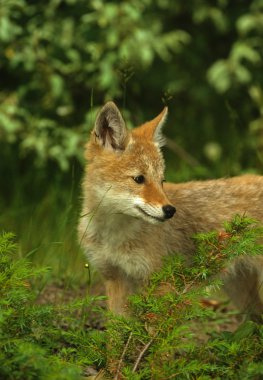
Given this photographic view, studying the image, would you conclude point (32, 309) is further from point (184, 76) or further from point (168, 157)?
point (184, 76)

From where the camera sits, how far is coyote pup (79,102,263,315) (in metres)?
4.87

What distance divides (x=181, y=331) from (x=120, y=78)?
4022mm

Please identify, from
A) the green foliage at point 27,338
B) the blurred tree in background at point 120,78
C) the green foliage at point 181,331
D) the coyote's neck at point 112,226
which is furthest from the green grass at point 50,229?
the green foliage at point 181,331

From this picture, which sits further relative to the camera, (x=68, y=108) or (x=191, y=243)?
(x=68, y=108)

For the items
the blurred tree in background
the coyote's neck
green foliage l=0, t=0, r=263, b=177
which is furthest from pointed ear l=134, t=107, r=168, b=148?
the coyote's neck

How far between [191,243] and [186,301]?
139 centimetres

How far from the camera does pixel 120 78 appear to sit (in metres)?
7.38

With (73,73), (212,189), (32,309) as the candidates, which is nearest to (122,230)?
(212,189)

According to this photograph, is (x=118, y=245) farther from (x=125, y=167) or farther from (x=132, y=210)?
(x=125, y=167)

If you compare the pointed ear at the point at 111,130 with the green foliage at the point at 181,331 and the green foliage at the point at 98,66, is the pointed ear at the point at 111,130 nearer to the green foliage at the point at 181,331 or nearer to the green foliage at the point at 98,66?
the green foliage at the point at 98,66

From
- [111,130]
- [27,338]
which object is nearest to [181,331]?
[27,338]

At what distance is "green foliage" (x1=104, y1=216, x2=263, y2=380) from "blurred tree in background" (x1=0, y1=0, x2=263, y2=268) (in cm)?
187

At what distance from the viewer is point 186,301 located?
3.84 metres

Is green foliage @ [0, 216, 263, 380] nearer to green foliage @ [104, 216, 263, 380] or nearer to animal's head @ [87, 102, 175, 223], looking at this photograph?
green foliage @ [104, 216, 263, 380]
